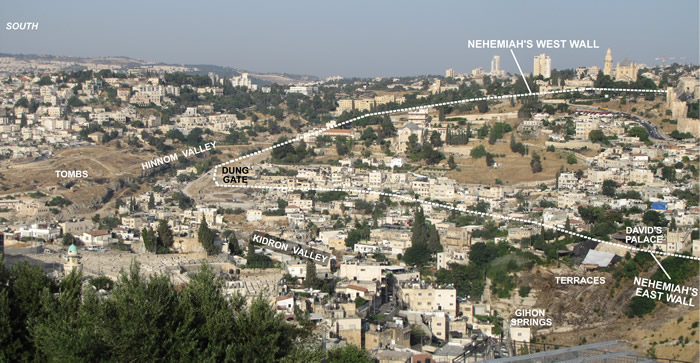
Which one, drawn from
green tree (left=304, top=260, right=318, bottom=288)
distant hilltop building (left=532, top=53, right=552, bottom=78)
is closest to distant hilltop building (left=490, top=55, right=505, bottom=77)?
distant hilltop building (left=532, top=53, right=552, bottom=78)

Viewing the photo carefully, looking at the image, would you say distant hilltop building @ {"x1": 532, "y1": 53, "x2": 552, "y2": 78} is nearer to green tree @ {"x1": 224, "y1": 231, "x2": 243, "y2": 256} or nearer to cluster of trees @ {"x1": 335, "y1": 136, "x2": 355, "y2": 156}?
cluster of trees @ {"x1": 335, "y1": 136, "x2": 355, "y2": 156}

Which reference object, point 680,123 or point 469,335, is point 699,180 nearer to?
point 680,123

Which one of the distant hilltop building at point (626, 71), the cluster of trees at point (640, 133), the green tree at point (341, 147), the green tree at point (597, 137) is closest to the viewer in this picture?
the cluster of trees at point (640, 133)

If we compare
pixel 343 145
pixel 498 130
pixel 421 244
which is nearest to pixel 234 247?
pixel 421 244

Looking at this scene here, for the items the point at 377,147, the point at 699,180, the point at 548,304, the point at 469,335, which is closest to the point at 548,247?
the point at 548,304

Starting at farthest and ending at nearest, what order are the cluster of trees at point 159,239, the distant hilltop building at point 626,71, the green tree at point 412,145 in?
the distant hilltop building at point 626,71 → the green tree at point 412,145 → the cluster of trees at point 159,239

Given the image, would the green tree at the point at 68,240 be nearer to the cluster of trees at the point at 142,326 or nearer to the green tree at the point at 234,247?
the green tree at the point at 234,247

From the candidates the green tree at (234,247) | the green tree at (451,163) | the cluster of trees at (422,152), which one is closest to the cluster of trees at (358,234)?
the green tree at (234,247)
